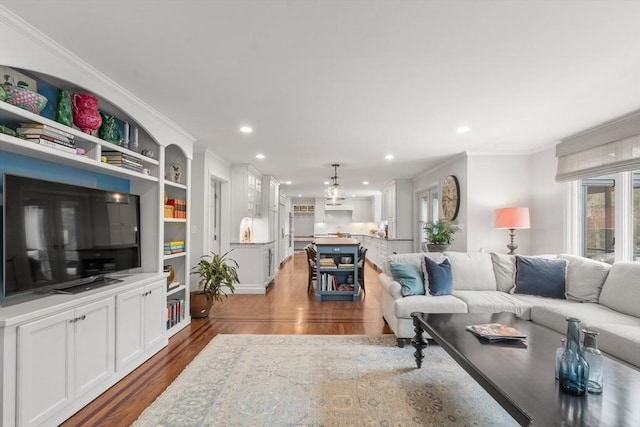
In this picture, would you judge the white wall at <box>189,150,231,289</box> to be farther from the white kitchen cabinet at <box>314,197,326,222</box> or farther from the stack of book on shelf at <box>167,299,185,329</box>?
the white kitchen cabinet at <box>314,197,326,222</box>

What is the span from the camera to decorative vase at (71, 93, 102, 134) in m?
2.35

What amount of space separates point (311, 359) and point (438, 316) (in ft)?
4.07

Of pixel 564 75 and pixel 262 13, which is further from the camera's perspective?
pixel 564 75

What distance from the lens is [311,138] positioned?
4.09 meters

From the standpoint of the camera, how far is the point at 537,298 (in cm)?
335

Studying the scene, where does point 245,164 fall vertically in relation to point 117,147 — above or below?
above

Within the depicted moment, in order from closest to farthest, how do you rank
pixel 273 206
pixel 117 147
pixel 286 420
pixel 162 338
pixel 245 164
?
pixel 286 420 → pixel 117 147 → pixel 162 338 → pixel 245 164 → pixel 273 206

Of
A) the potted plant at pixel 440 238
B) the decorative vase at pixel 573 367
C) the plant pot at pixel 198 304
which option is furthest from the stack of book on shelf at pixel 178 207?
the decorative vase at pixel 573 367

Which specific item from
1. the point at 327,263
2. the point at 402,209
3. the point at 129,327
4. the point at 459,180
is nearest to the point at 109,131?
the point at 129,327

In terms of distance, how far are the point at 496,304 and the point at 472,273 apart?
0.64 m

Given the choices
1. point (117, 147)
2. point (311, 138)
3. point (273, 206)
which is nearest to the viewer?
point (117, 147)

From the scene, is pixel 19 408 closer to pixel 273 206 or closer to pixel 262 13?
pixel 262 13

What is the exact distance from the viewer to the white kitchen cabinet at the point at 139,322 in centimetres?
255

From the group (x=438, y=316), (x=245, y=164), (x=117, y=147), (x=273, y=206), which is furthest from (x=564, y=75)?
(x=273, y=206)
